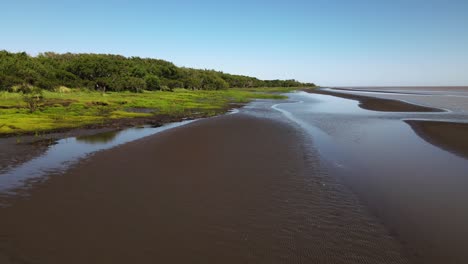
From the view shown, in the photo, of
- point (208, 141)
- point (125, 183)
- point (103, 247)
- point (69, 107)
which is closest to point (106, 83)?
point (69, 107)

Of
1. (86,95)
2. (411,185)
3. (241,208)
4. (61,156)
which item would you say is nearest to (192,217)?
(241,208)

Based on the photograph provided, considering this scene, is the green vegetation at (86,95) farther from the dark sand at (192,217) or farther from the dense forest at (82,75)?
the dark sand at (192,217)

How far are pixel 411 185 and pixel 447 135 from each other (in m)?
13.4

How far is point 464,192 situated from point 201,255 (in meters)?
9.23

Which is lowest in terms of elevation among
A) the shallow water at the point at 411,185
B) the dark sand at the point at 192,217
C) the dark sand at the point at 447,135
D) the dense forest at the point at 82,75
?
the dark sand at the point at 447,135

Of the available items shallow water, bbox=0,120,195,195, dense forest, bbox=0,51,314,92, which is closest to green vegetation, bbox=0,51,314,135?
dense forest, bbox=0,51,314,92

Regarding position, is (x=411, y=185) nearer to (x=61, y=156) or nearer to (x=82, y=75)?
(x=61, y=156)

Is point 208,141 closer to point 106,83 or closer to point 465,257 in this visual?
point 465,257

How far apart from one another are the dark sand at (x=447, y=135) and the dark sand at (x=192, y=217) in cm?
910

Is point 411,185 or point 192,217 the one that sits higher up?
point 192,217

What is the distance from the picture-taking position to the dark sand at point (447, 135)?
60.0 ft

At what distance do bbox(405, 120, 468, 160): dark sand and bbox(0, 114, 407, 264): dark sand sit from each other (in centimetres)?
910

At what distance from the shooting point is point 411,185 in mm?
11734

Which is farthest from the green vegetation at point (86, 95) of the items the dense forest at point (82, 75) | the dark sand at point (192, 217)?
the dark sand at point (192, 217)
